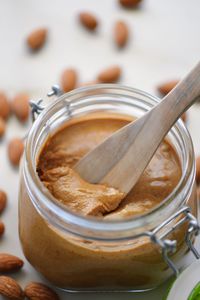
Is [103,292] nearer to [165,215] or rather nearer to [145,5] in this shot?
[165,215]

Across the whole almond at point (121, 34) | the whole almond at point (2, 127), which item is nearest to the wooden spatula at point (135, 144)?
the whole almond at point (2, 127)

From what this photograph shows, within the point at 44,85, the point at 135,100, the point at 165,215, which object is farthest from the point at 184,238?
the point at 44,85

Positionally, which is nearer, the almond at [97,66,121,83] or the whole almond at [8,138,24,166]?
the whole almond at [8,138,24,166]

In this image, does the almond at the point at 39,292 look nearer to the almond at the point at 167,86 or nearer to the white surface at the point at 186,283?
the white surface at the point at 186,283

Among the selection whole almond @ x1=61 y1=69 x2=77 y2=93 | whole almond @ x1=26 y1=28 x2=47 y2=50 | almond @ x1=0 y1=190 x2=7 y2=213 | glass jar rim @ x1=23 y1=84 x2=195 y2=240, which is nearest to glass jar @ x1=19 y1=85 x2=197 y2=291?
glass jar rim @ x1=23 y1=84 x2=195 y2=240

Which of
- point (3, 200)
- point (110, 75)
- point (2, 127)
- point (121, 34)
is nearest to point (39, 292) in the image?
point (3, 200)

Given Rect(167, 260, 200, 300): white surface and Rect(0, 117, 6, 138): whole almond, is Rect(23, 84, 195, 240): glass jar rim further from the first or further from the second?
Rect(0, 117, 6, 138): whole almond
